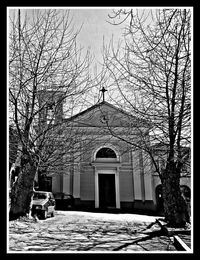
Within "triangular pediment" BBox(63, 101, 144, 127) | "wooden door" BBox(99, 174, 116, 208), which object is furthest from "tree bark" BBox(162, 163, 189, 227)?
"wooden door" BBox(99, 174, 116, 208)

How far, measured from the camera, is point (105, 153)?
21656 millimetres

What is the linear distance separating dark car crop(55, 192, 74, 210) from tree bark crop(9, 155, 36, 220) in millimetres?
10037

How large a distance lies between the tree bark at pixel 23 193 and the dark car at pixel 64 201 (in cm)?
1004

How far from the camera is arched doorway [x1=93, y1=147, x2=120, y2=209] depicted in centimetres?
2017

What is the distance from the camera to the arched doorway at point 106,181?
20172 millimetres

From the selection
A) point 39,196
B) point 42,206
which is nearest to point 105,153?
point 39,196

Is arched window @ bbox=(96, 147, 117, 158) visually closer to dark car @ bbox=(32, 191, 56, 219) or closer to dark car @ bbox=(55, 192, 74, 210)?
dark car @ bbox=(55, 192, 74, 210)

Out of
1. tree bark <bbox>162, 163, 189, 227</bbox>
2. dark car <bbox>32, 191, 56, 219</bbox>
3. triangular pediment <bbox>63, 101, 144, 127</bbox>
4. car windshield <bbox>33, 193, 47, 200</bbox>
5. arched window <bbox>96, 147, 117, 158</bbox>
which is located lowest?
dark car <bbox>32, 191, 56, 219</bbox>

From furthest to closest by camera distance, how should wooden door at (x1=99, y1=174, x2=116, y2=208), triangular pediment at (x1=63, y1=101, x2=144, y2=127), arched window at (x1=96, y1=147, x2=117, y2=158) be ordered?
arched window at (x1=96, y1=147, x2=117, y2=158) → wooden door at (x1=99, y1=174, x2=116, y2=208) → triangular pediment at (x1=63, y1=101, x2=144, y2=127)

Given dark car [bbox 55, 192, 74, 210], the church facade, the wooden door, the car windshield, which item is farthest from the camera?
the wooden door

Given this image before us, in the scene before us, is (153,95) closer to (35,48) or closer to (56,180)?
(35,48)

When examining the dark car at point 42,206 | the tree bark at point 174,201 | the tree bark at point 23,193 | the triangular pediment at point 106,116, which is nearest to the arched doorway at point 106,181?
the dark car at point 42,206

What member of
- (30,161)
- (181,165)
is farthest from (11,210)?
(181,165)
